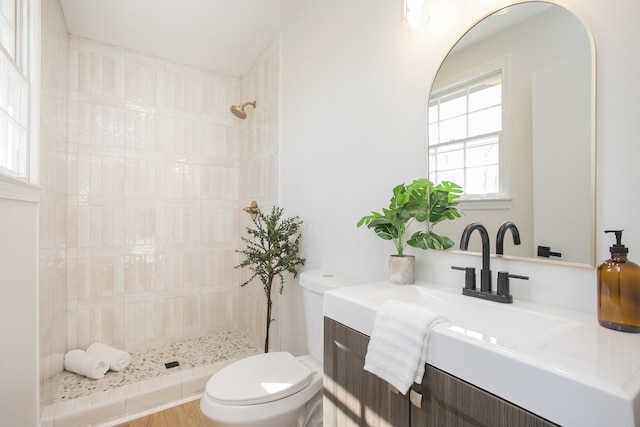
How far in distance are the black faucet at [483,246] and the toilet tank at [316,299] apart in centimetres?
58

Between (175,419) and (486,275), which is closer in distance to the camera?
(486,275)

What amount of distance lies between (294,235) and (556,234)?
4.92 feet

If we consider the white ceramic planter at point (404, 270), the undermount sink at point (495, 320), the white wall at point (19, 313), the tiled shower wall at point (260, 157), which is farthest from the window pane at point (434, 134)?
the white wall at point (19, 313)

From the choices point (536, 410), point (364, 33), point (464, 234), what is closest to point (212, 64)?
point (364, 33)

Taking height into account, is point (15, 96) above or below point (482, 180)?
above

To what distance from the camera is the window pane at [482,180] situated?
106cm

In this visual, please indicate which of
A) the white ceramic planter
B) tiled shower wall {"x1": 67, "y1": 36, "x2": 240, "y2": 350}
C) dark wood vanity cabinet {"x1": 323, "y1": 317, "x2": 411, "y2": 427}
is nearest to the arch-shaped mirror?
the white ceramic planter

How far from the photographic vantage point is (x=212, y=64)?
274 cm

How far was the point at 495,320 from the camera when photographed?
92cm

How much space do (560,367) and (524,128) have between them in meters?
0.75

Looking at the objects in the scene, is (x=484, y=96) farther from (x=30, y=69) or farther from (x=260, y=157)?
(x=30, y=69)

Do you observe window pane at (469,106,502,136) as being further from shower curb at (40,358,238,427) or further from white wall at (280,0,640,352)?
shower curb at (40,358,238,427)

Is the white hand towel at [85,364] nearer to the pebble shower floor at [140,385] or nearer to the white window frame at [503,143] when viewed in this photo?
the pebble shower floor at [140,385]

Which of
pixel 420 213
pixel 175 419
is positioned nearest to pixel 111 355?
pixel 175 419
